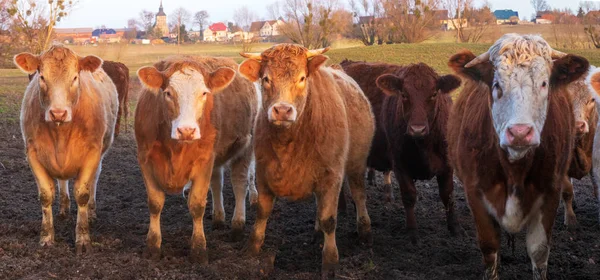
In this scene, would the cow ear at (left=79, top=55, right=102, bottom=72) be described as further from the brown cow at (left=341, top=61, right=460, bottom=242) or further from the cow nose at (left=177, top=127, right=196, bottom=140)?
the brown cow at (left=341, top=61, right=460, bottom=242)

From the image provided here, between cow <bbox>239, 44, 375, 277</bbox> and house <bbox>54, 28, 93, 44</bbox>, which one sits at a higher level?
house <bbox>54, 28, 93, 44</bbox>

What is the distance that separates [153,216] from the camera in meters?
5.89

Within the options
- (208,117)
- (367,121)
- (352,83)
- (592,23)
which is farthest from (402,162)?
(592,23)

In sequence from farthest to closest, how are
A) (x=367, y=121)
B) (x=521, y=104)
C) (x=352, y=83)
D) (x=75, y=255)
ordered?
(x=352, y=83), (x=367, y=121), (x=75, y=255), (x=521, y=104)

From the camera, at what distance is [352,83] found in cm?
742

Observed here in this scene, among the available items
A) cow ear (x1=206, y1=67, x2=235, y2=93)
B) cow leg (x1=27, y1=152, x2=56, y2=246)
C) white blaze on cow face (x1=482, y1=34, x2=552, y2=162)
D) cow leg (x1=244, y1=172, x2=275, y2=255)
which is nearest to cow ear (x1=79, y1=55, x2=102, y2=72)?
cow leg (x1=27, y1=152, x2=56, y2=246)

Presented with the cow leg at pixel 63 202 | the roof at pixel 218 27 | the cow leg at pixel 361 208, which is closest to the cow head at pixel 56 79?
the cow leg at pixel 63 202

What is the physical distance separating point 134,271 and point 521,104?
3207mm

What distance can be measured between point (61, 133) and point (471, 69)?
3694mm

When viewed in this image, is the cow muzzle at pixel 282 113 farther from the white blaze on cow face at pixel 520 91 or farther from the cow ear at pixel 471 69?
the white blaze on cow face at pixel 520 91

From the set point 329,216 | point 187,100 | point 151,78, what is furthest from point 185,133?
point 329,216

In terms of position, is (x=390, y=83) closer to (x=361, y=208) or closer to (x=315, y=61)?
(x=361, y=208)

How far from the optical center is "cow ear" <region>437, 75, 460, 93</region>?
277 inches

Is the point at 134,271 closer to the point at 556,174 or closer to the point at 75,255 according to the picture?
the point at 75,255
